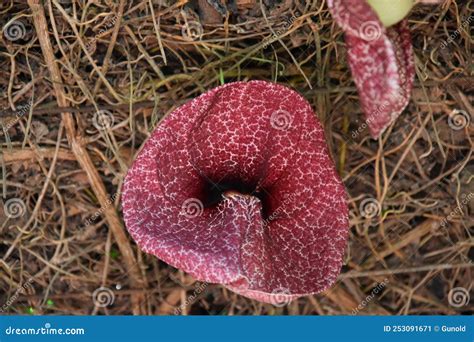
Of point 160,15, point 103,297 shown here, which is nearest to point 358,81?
point 160,15

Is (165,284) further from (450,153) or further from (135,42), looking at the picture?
(450,153)

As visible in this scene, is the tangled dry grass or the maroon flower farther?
the tangled dry grass

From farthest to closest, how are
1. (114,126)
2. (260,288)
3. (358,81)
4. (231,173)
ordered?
(114,126), (231,173), (260,288), (358,81)

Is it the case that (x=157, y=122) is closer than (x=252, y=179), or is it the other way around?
(x=252, y=179)

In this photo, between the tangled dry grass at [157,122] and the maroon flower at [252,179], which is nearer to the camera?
the maroon flower at [252,179]

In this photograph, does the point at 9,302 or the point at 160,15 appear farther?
the point at 9,302
